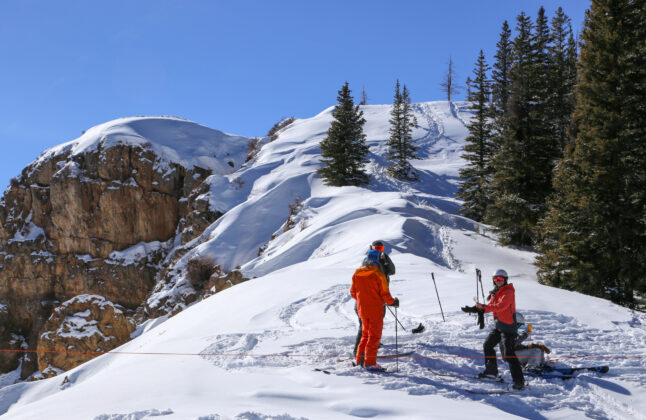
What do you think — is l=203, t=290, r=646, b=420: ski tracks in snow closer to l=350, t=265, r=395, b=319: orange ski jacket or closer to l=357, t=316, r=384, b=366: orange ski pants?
l=357, t=316, r=384, b=366: orange ski pants

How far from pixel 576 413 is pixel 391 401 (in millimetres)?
2310

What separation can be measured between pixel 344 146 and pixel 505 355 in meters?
26.5

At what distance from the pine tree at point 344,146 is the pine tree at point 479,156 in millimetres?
8034

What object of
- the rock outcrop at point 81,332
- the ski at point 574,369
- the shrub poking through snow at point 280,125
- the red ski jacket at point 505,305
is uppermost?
the shrub poking through snow at point 280,125

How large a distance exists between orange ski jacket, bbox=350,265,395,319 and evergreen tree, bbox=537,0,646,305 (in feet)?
38.1

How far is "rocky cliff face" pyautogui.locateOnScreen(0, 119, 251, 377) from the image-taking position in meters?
41.8

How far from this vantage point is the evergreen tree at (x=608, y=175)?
14.2 metres

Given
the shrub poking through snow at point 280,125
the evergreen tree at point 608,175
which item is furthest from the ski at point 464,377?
the shrub poking through snow at point 280,125

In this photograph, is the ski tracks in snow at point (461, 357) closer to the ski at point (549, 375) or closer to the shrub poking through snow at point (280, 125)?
the ski at point (549, 375)

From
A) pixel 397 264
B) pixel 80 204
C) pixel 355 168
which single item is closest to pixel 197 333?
pixel 397 264

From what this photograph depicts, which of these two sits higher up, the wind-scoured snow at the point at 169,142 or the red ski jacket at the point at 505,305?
the wind-scoured snow at the point at 169,142

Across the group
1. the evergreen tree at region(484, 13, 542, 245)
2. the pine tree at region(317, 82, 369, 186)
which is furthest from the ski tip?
the pine tree at region(317, 82, 369, 186)

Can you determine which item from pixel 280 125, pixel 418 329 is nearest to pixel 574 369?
pixel 418 329

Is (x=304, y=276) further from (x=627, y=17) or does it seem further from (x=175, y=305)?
(x=627, y=17)
